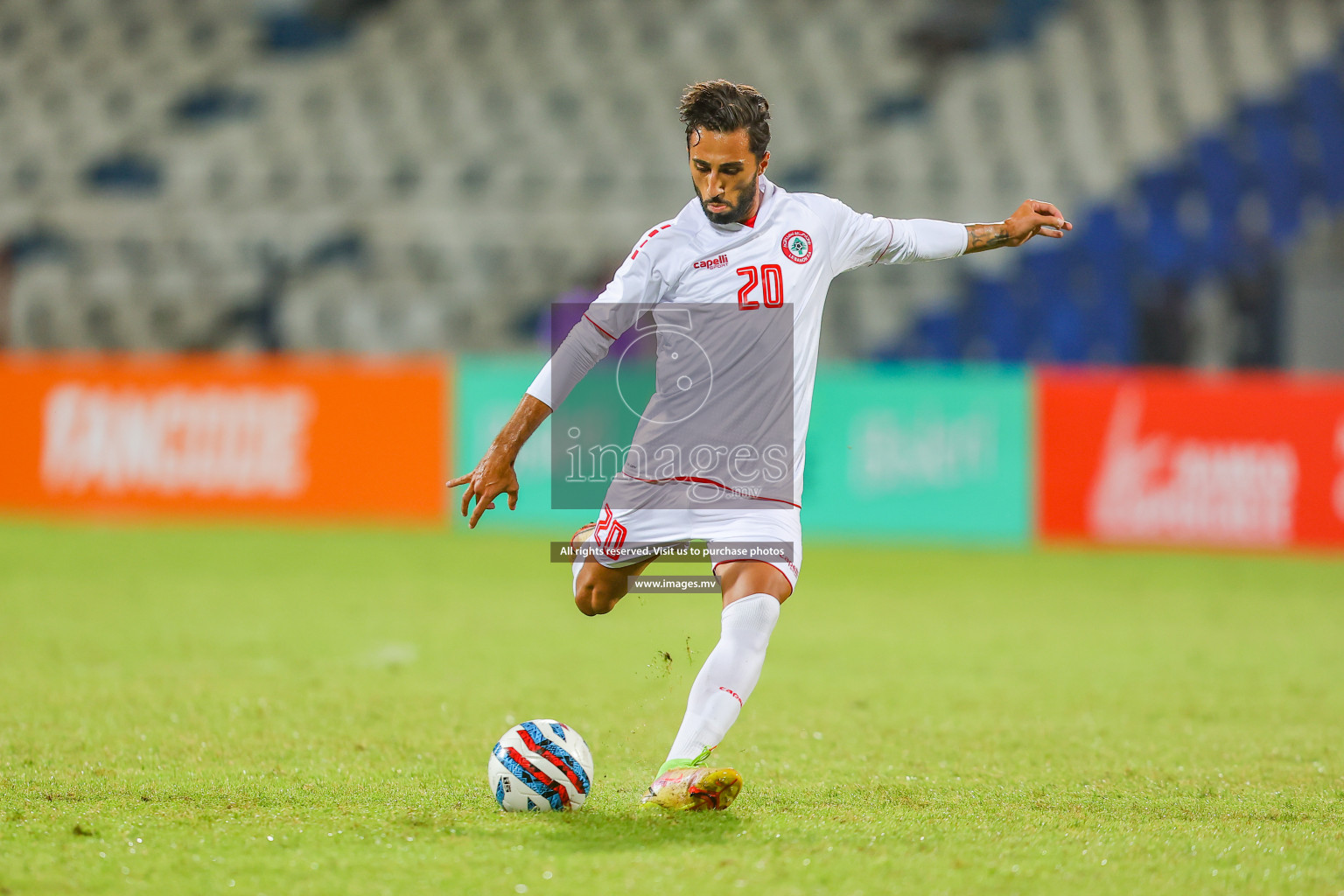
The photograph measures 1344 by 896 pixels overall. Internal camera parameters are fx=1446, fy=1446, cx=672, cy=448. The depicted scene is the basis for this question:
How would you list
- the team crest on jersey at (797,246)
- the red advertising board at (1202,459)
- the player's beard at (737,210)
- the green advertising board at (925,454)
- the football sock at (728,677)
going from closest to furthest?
the football sock at (728,677), the player's beard at (737,210), the team crest on jersey at (797,246), the red advertising board at (1202,459), the green advertising board at (925,454)

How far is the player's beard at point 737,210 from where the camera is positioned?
14.4 feet

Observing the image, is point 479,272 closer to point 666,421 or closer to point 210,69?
point 210,69

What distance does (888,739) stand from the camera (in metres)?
5.52

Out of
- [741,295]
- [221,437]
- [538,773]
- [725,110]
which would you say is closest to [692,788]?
[538,773]

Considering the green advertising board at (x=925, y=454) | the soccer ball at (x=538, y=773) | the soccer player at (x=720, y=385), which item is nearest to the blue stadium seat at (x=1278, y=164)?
the green advertising board at (x=925, y=454)

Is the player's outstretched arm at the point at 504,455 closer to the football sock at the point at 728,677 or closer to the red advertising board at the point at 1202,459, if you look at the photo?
the football sock at the point at 728,677

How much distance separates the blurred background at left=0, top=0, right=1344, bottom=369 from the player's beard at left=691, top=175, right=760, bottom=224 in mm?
10053

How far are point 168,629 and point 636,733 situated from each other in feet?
11.6

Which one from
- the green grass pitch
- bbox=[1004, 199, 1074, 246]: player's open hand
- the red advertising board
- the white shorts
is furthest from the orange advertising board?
bbox=[1004, 199, 1074, 246]: player's open hand

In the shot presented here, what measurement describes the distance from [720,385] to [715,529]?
0.45 m

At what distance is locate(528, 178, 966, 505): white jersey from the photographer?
442cm

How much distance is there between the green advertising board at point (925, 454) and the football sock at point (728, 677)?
25.8ft

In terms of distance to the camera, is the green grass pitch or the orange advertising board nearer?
the green grass pitch

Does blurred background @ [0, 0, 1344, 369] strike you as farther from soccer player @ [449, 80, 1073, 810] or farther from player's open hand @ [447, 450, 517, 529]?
player's open hand @ [447, 450, 517, 529]
